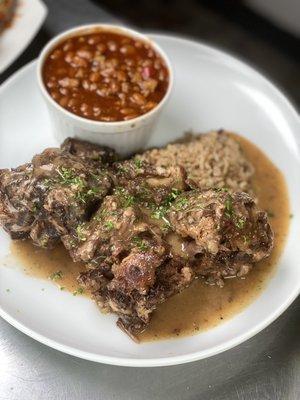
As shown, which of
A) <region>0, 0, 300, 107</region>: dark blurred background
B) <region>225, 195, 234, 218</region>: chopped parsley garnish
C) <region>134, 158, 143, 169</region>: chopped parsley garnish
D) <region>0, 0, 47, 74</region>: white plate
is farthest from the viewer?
<region>0, 0, 300, 107</region>: dark blurred background

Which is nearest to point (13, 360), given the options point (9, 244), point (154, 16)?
point (9, 244)

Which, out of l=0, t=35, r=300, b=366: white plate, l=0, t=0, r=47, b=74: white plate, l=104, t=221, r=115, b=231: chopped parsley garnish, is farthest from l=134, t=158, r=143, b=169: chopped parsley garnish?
l=0, t=0, r=47, b=74: white plate

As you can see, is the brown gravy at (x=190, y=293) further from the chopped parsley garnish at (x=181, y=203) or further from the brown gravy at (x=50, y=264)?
the chopped parsley garnish at (x=181, y=203)

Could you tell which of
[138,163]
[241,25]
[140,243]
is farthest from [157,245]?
[241,25]

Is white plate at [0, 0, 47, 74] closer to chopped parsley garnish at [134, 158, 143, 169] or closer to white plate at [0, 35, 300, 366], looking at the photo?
white plate at [0, 35, 300, 366]

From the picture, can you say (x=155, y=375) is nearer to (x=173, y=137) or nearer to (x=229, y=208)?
(x=229, y=208)

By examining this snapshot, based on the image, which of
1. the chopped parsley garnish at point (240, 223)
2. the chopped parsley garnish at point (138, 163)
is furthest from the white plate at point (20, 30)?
the chopped parsley garnish at point (240, 223)
